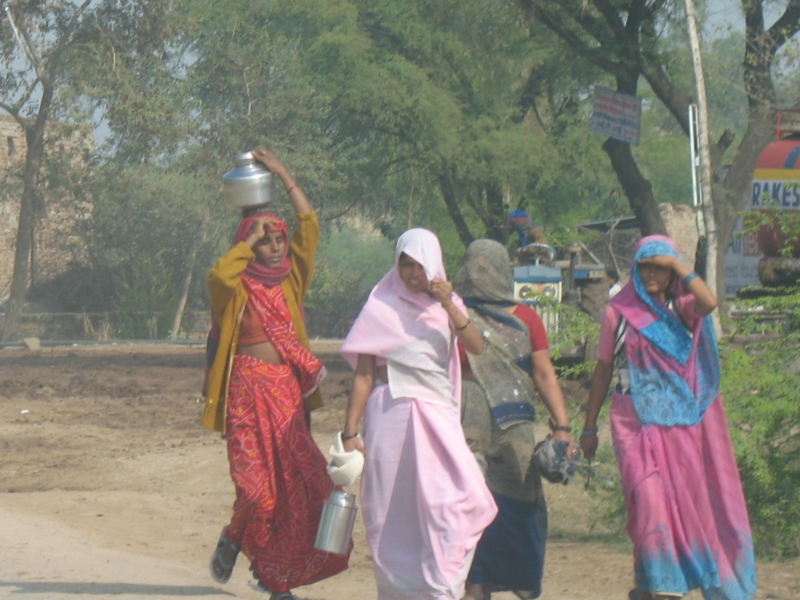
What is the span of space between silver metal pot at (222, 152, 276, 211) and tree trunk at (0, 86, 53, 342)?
22.1 metres

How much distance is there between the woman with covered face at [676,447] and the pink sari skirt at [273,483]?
1.35 meters

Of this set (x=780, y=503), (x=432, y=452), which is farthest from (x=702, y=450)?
(x=780, y=503)

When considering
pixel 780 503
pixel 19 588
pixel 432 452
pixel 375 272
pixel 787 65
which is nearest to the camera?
pixel 432 452

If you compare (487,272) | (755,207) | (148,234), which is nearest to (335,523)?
(487,272)

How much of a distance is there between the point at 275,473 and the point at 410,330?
1.08m

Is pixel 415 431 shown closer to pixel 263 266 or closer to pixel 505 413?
pixel 505 413

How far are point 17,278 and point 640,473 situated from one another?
2389cm

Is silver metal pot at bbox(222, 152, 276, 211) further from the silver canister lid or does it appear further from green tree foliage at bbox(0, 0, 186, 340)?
green tree foliage at bbox(0, 0, 186, 340)

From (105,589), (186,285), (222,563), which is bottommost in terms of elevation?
(105,589)

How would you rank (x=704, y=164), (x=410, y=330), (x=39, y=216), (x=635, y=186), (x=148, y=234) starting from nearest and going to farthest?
(x=410, y=330) → (x=704, y=164) → (x=635, y=186) → (x=39, y=216) → (x=148, y=234)

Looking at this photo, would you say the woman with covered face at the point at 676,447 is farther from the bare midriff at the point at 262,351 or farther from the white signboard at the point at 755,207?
the white signboard at the point at 755,207

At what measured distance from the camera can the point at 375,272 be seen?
53.2 metres

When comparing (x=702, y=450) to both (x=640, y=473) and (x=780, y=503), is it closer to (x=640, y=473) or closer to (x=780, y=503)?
(x=640, y=473)

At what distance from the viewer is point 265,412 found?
5035 mm
